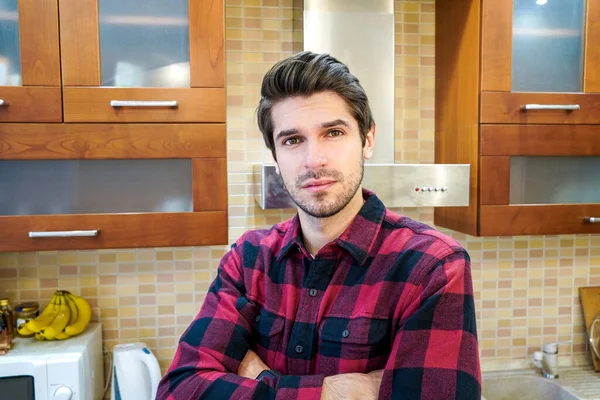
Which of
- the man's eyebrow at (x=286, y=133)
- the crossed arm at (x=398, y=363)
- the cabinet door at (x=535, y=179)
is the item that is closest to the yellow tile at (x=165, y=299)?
the crossed arm at (x=398, y=363)

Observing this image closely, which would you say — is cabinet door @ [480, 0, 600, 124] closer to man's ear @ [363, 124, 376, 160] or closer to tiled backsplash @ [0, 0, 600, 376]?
tiled backsplash @ [0, 0, 600, 376]

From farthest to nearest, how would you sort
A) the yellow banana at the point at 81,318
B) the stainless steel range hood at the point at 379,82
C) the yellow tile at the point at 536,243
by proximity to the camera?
the yellow tile at the point at 536,243 < the yellow banana at the point at 81,318 < the stainless steel range hood at the point at 379,82

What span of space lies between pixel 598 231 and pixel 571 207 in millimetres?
135

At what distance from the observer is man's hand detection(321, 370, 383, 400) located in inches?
37.1

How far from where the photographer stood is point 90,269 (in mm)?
1883

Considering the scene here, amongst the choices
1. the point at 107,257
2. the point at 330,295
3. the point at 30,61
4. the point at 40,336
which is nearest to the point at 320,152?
the point at 330,295

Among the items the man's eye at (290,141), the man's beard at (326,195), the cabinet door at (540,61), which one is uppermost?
the cabinet door at (540,61)

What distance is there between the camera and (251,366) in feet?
3.55

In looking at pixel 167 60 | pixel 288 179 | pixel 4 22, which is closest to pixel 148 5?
pixel 167 60

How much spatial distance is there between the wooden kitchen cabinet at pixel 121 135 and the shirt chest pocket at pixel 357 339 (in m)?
0.67

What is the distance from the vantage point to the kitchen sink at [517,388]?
6.56 feet

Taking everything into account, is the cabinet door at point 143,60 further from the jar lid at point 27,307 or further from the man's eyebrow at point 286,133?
the jar lid at point 27,307

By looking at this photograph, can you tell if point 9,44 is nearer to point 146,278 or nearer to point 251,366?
point 146,278

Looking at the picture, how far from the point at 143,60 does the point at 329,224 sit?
2.80 ft
